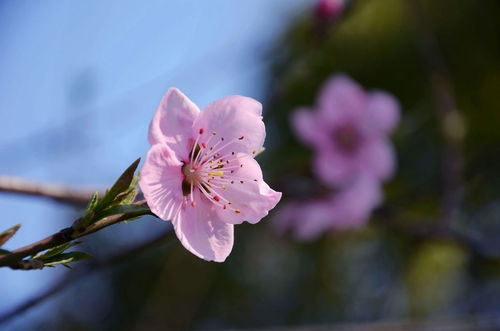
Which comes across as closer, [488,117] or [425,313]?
[425,313]

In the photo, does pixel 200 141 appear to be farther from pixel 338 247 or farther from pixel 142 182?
pixel 338 247

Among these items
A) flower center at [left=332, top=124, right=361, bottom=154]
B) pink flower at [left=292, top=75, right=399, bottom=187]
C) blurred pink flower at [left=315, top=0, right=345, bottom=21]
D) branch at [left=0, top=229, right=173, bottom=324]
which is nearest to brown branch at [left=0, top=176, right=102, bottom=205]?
branch at [left=0, top=229, right=173, bottom=324]

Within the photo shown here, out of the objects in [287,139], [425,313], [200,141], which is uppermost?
[200,141]

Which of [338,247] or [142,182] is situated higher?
[142,182]

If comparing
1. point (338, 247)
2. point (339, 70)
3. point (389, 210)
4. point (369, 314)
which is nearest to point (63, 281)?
point (389, 210)

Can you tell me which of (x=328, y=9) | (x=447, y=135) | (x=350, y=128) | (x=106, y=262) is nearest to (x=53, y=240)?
(x=106, y=262)

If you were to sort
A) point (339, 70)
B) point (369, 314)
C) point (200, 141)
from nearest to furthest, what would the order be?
point (200, 141) < point (369, 314) < point (339, 70)

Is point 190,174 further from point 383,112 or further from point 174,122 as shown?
point 383,112
